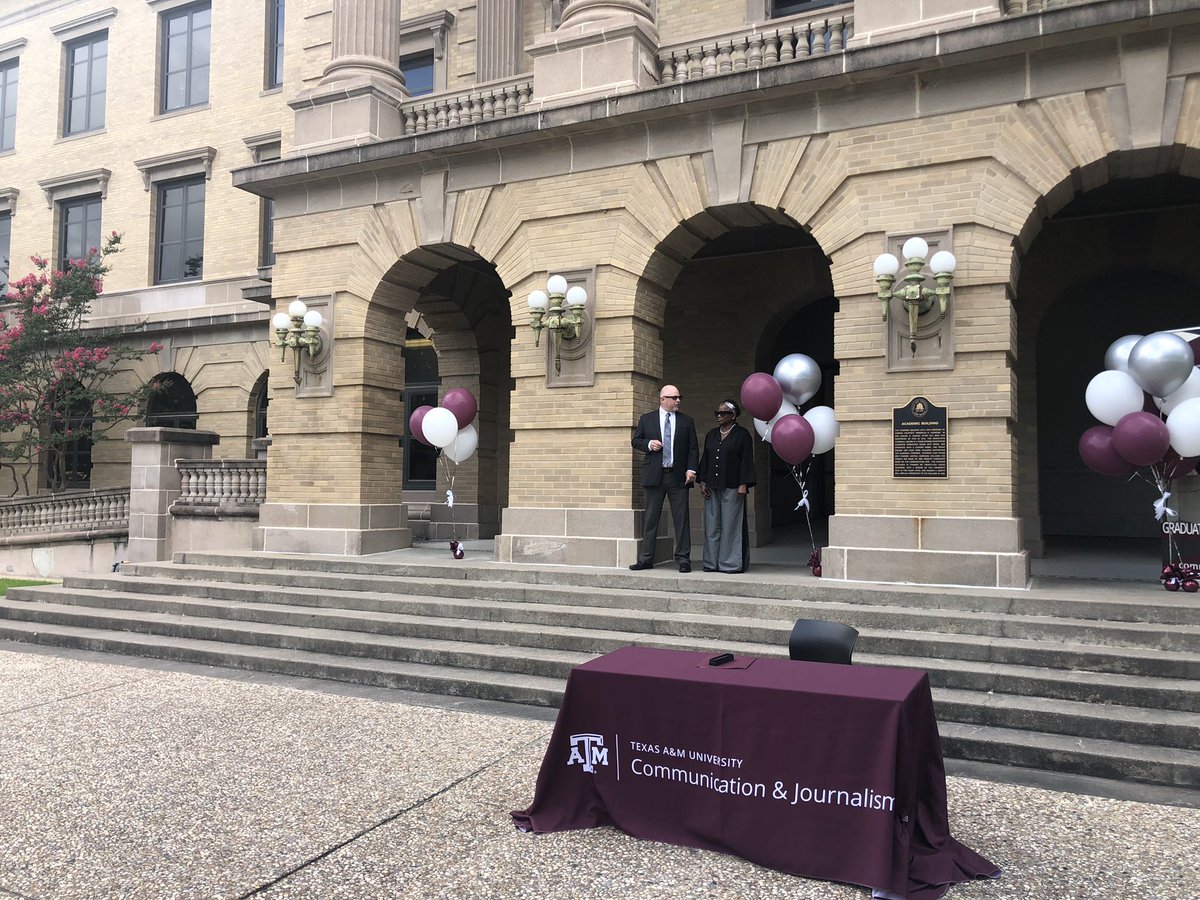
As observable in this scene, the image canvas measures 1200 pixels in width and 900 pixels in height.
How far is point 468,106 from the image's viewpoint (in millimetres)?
13102

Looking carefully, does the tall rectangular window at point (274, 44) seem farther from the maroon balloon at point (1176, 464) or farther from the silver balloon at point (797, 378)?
the maroon balloon at point (1176, 464)

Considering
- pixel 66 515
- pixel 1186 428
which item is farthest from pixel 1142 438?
pixel 66 515

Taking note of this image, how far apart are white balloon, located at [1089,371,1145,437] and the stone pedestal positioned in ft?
4.54

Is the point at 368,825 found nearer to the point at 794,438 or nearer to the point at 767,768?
the point at 767,768

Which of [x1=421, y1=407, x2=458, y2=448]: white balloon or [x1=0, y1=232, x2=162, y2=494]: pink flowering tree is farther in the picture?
[x1=0, y1=232, x2=162, y2=494]: pink flowering tree

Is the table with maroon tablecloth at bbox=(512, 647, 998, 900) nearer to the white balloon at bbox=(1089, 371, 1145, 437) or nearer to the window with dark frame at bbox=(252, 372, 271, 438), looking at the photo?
the white balloon at bbox=(1089, 371, 1145, 437)

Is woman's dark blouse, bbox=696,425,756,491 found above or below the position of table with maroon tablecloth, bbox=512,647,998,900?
above

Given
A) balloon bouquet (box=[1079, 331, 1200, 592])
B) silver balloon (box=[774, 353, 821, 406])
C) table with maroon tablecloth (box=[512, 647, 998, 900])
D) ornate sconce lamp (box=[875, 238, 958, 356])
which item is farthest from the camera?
silver balloon (box=[774, 353, 821, 406])

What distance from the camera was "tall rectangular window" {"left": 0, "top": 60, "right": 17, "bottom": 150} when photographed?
1043 inches

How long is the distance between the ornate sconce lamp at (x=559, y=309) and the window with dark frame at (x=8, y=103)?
2339cm

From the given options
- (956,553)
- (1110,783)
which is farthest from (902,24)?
(1110,783)

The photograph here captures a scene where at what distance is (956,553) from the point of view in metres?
9.31

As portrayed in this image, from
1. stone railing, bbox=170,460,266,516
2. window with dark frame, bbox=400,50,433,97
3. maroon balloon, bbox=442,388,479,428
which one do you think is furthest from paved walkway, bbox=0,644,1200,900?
window with dark frame, bbox=400,50,433,97

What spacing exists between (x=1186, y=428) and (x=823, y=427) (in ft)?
11.3
